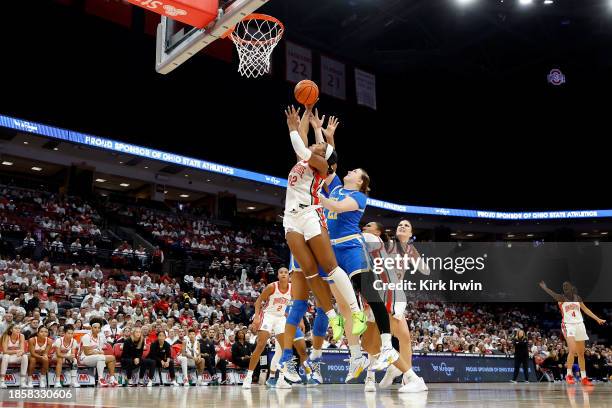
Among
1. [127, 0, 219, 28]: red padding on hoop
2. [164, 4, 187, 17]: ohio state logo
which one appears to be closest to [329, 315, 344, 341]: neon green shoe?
[127, 0, 219, 28]: red padding on hoop

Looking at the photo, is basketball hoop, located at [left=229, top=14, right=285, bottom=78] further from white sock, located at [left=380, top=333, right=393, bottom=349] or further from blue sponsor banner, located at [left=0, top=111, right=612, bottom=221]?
blue sponsor banner, located at [left=0, top=111, right=612, bottom=221]

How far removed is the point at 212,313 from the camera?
18.5 meters

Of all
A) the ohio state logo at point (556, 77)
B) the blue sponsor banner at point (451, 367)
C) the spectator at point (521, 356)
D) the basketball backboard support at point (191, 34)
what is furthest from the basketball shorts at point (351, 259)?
the ohio state logo at point (556, 77)

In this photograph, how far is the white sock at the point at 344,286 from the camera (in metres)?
6.32

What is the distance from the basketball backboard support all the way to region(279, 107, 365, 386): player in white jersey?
1617mm

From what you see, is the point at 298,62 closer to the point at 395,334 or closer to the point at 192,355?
the point at 192,355

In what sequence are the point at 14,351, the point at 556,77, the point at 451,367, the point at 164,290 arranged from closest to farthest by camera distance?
the point at 14,351, the point at 451,367, the point at 164,290, the point at 556,77

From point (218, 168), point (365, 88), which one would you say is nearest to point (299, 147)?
point (218, 168)

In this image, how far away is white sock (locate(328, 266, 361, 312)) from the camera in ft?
20.7

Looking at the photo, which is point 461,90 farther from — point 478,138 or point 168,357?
point 168,357

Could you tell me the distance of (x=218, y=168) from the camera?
29.9 m

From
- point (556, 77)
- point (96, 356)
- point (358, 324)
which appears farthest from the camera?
point (556, 77)

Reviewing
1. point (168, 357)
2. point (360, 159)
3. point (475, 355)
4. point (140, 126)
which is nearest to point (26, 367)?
point (168, 357)

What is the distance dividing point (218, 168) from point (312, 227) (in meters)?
24.0
